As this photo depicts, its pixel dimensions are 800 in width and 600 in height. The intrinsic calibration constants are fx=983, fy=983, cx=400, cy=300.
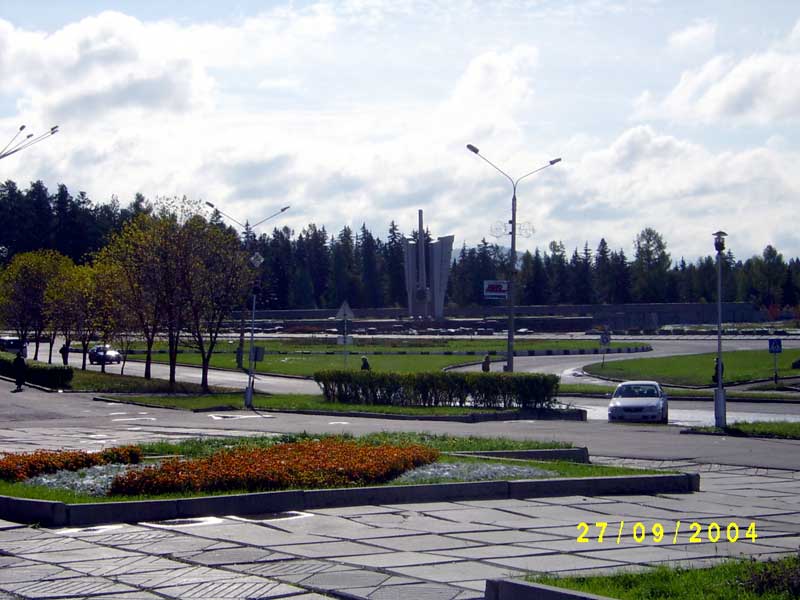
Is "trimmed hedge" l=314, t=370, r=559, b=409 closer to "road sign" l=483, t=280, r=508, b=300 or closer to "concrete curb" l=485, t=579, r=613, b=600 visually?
"road sign" l=483, t=280, r=508, b=300

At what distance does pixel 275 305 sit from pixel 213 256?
340ft

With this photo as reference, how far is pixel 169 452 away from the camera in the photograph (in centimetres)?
1555

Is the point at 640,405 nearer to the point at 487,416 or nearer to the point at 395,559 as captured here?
the point at 487,416

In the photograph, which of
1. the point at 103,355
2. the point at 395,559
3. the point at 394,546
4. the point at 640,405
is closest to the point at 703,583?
the point at 395,559

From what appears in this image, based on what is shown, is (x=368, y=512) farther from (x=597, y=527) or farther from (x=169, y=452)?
(x=169, y=452)

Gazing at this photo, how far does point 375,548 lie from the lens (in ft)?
30.4

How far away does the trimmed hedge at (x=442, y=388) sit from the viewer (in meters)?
31.8

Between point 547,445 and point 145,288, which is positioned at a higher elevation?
point 145,288

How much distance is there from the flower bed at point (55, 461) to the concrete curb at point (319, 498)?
1.75 m

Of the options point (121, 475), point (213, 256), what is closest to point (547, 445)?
point (121, 475)

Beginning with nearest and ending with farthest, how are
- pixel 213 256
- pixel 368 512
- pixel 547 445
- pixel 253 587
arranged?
pixel 253 587 < pixel 368 512 < pixel 547 445 < pixel 213 256

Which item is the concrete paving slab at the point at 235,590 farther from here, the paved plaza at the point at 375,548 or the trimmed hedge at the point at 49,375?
the trimmed hedge at the point at 49,375

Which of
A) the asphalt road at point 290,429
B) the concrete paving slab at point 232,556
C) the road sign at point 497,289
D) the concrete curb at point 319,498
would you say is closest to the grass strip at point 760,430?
the asphalt road at point 290,429

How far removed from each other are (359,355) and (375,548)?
62246 mm
